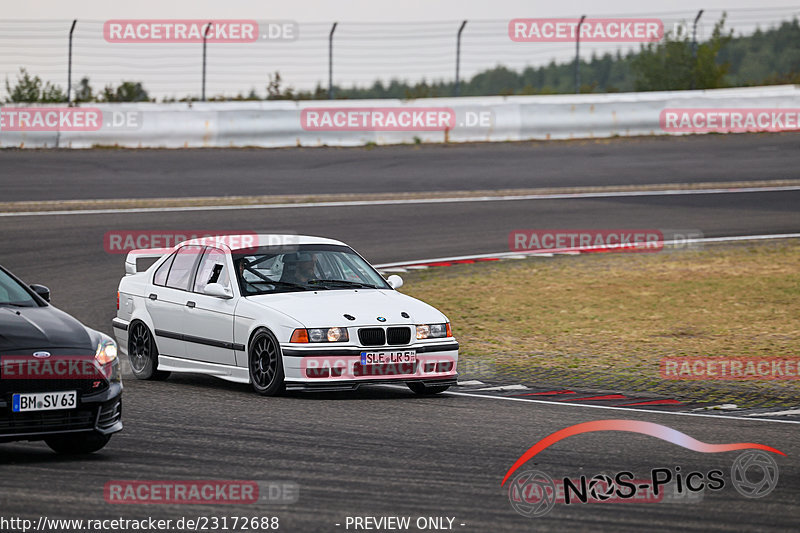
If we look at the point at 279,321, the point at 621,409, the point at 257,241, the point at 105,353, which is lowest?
the point at 621,409

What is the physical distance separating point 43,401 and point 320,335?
3.20m

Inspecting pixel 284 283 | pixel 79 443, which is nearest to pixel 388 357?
pixel 284 283

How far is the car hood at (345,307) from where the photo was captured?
1020 cm

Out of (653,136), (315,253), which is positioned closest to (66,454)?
(315,253)

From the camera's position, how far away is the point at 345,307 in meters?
10.4

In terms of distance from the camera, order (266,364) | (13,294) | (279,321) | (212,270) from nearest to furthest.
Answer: (13,294) < (279,321) < (266,364) < (212,270)

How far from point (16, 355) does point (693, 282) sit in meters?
12.1

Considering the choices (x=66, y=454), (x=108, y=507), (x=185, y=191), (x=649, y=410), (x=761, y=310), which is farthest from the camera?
(x=185, y=191)

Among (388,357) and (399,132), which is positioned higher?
(399,132)

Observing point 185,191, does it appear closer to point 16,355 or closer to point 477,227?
point 477,227

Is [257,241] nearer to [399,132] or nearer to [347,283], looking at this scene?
[347,283]

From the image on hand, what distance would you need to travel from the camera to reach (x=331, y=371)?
1010 centimetres

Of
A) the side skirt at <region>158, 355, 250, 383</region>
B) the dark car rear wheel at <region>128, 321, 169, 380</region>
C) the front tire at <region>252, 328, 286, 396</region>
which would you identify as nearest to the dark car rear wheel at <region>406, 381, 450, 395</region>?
the front tire at <region>252, 328, 286, 396</region>

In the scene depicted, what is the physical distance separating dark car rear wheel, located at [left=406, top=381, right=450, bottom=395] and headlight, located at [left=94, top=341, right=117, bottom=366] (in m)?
3.44
